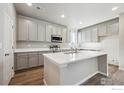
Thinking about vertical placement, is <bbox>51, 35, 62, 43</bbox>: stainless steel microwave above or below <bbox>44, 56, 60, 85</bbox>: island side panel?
above

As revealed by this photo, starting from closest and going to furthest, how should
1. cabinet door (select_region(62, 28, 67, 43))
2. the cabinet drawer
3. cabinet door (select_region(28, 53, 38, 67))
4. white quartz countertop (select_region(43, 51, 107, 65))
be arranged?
white quartz countertop (select_region(43, 51, 107, 65))
the cabinet drawer
cabinet door (select_region(28, 53, 38, 67))
cabinet door (select_region(62, 28, 67, 43))

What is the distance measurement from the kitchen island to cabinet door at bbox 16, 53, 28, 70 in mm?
1506

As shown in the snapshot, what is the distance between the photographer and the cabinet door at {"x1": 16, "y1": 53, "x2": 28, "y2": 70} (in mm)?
2958

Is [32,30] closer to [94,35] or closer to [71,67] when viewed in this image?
[71,67]

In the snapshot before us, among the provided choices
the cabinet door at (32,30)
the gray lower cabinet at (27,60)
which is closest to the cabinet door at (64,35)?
the cabinet door at (32,30)

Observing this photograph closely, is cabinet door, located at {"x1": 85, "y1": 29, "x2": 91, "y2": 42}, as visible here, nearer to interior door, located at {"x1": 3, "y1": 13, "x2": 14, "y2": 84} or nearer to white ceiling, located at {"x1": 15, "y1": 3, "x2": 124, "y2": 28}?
white ceiling, located at {"x1": 15, "y1": 3, "x2": 124, "y2": 28}

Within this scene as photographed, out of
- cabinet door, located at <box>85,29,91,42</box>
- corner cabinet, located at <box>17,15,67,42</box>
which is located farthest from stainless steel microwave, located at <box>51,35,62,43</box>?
cabinet door, located at <box>85,29,91,42</box>

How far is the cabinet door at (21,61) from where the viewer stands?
2.96 meters

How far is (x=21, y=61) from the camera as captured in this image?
3041 millimetres

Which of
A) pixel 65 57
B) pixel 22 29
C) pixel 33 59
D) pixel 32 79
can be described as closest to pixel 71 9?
pixel 65 57

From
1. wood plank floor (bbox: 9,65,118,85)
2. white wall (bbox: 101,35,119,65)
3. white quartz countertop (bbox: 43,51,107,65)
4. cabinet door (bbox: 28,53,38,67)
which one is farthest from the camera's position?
white wall (bbox: 101,35,119,65)

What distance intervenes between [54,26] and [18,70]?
10.3 ft

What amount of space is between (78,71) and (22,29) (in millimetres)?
3072

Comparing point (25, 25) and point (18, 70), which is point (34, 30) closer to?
point (25, 25)
